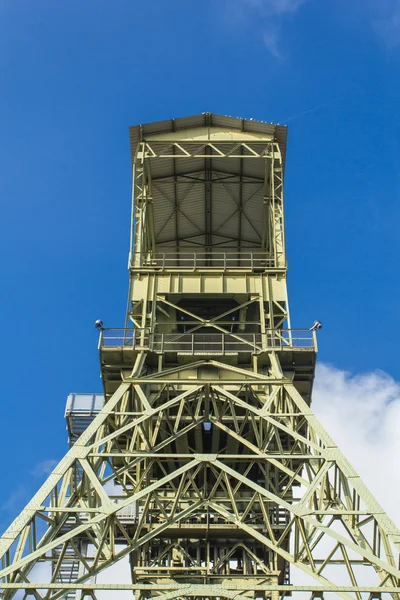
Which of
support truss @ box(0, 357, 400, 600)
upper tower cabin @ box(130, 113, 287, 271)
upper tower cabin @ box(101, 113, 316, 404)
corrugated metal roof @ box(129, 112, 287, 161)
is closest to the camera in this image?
support truss @ box(0, 357, 400, 600)

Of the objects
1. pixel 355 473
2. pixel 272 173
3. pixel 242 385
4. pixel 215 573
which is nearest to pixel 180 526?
pixel 215 573

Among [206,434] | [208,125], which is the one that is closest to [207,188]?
[208,125]

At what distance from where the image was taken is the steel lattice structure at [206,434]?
2064 centimetres

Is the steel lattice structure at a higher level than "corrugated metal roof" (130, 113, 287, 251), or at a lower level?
lower

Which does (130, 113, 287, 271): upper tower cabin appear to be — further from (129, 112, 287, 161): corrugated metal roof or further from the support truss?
the support truss

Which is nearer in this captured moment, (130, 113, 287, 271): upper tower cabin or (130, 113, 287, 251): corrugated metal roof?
(130, 113, 287, 271): upper tower cabin

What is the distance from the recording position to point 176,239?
3619cm

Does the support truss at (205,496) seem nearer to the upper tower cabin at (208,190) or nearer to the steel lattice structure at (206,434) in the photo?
the steel lattice structure at (206,434)

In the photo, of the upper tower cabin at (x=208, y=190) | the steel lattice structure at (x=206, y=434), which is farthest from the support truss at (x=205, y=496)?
the upper tower cabin at (x=208, y=190)

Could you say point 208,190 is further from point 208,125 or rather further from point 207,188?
point 208,125

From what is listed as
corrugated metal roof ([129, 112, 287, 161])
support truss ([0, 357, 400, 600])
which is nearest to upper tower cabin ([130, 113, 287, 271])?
corrugated metal roof ([129, 112, 287, 161])

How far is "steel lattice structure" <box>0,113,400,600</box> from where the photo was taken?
20641mm

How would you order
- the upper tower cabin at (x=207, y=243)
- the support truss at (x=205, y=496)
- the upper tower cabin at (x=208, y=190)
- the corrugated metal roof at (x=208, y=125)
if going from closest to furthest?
the support truss at (x=205, y=496) → the upper tower cabin at (x=207, y=243) → the upper tower cabin at (x=208, y=190) → the corrugated metal roof at (x=208, y=125)

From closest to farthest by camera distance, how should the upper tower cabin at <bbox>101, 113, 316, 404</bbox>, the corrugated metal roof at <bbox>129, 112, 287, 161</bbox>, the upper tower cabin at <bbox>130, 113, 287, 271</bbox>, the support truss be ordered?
1. the support truss
2. the upper tower cabin at <bbox>101, 113, 316, 404</bbox>
3. the upper tower cabin at <bbox>130, 113, 287, 271</bbox>
4. the corrugated metal roof at <bbox>129, 112, 287, 161</bbox>
